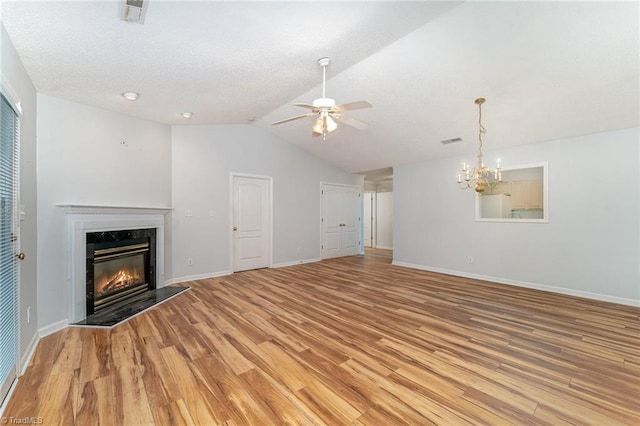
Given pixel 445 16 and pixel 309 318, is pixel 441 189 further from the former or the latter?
pixel 309 318

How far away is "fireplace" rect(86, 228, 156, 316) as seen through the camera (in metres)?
3.46

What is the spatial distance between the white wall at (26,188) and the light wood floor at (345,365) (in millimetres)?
355

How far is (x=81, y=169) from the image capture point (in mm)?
3535

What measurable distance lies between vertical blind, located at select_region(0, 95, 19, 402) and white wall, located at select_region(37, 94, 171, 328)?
98cm

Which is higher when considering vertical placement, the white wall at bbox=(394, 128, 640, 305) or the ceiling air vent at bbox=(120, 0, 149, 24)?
the ceiling air vent at bbox=(120, 0, 149, 24)

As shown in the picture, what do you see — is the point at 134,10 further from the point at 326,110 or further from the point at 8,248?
the point at 8,248

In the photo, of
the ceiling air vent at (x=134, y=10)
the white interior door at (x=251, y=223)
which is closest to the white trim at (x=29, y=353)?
the ceiling air vent at (x=134, y=10)

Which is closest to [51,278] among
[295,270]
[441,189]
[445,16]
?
[295,270]

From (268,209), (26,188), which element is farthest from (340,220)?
(26,188)

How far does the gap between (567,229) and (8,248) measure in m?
6.76

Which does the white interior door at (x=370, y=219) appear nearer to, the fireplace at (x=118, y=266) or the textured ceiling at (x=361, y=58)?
the textured ceiling at (x=361, y=58)

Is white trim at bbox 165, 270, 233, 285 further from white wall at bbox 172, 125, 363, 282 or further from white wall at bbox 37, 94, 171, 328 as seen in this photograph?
white wall at bbox 37, 94, 171, 328

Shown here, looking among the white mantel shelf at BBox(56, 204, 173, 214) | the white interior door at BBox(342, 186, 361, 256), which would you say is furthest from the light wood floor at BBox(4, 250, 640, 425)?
the white interior door at BBox(342, 186, 361, 256)

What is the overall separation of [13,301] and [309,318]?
2654mm
